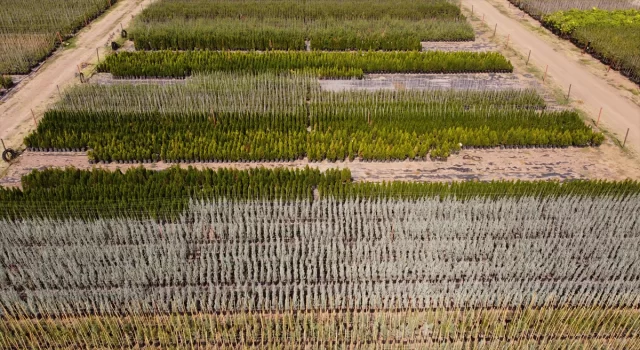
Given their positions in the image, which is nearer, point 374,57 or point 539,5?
point 374,57

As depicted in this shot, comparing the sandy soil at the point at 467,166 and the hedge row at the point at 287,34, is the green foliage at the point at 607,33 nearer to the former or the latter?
the hedge row at the point at 287,34

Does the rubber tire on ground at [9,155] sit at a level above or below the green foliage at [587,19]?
below

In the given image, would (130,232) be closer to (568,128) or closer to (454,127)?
(454,127)

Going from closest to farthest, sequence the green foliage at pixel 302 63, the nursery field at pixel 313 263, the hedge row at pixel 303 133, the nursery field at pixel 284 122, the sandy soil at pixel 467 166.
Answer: the nursery field at pixel 313 263 → the sandy soil at pixel 467 166 → the hedge row at pixel 303 133 → the nursery field at pixel 284 122 → the green foliage at pixel 302 63

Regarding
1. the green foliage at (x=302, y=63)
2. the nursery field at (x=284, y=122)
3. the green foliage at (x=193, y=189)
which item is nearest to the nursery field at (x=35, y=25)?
the green foliage at (x=302, y=63)

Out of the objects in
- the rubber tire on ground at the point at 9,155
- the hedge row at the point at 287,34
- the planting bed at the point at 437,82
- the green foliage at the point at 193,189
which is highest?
the hedge row at the point at 287,34

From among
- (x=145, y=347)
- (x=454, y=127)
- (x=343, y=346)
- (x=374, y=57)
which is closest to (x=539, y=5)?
(x=374, y=57)
